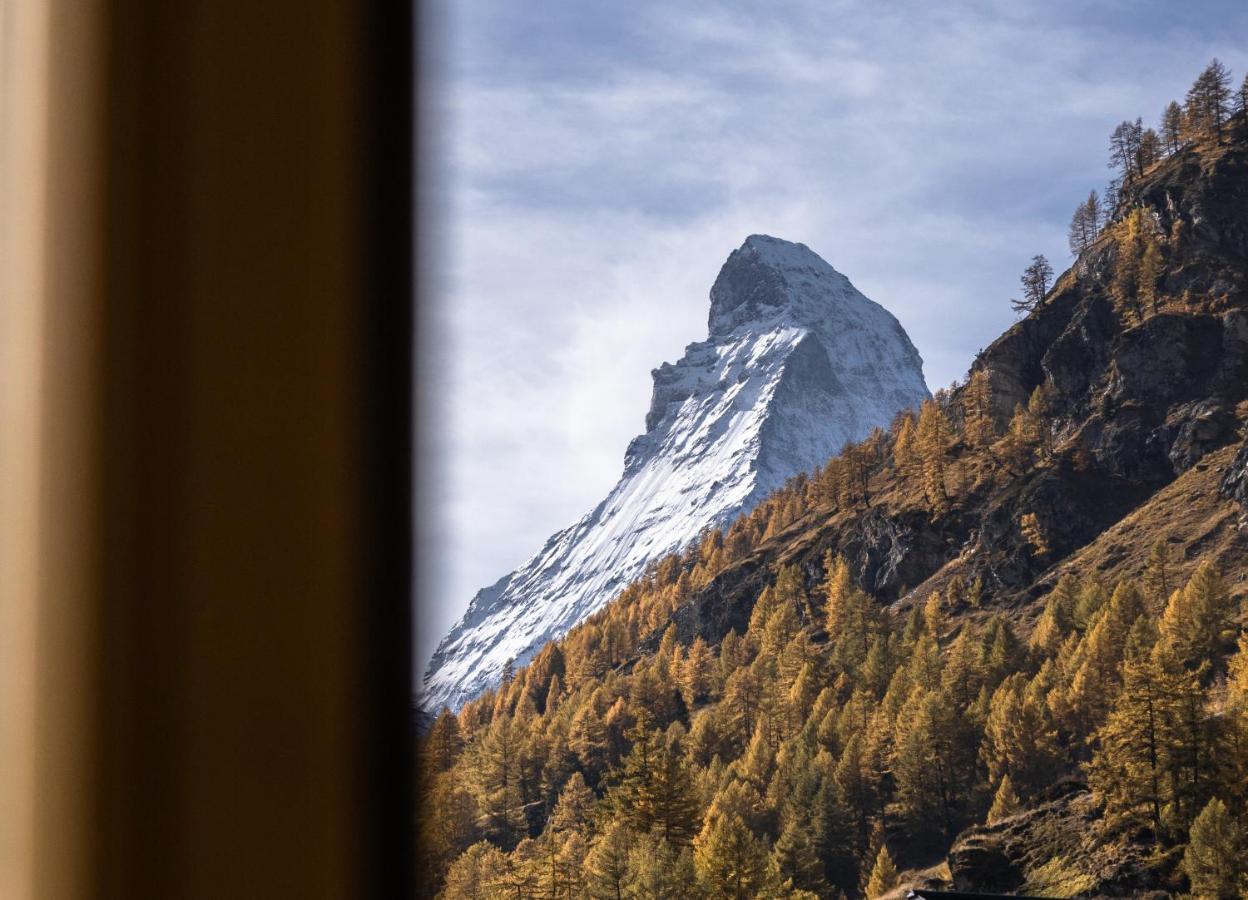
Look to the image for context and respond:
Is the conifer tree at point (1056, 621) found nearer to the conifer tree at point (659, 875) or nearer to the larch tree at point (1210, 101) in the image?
the conifer tree at point (659, 875)

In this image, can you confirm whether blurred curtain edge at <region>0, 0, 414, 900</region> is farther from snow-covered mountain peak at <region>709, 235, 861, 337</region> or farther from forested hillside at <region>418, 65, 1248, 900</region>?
snow-covered mountain peak at <region>709, 235, 861, 337</region>

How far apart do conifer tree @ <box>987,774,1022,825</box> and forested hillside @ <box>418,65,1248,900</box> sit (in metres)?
0.12

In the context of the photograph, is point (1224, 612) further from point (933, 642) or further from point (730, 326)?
point (730, 326)

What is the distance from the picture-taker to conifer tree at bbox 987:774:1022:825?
26.5 meters

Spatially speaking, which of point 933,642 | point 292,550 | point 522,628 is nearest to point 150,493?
point 292,550

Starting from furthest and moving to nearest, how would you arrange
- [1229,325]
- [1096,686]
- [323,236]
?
1. [1229,325]
2. [1096,686]
3. [323,236]

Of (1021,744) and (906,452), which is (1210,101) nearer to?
(906,452)

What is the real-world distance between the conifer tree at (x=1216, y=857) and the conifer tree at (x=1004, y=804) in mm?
6573

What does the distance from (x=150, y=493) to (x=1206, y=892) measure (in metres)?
21.4

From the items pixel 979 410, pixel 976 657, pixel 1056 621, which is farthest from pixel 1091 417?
pixel 976 657

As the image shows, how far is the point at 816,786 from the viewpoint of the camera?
3031 cm

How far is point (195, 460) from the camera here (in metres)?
1.60

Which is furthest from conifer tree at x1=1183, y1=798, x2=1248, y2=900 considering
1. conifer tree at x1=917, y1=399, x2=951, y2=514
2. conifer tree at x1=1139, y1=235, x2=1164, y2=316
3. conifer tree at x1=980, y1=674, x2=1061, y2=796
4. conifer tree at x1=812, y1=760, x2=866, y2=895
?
conifer tree at x1=1139, y1=235, x2=1164, y2=316

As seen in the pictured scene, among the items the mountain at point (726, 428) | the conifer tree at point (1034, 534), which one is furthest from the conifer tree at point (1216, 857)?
the mountain at point (726, 428)
